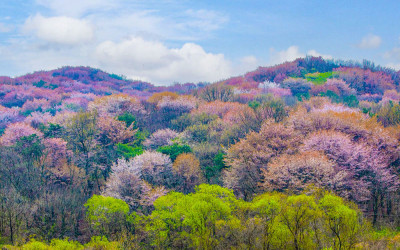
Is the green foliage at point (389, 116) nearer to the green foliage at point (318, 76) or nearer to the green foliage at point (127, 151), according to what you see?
the green foliage at point (127, 151)

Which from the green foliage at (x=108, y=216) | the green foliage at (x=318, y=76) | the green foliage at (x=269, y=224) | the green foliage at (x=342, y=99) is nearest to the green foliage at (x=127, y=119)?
the green foliage at (x=108, y=216)

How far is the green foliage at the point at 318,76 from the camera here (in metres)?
109

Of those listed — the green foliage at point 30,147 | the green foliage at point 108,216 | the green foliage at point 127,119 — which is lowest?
the green foliage at point 108,216

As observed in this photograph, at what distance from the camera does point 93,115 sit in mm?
53781

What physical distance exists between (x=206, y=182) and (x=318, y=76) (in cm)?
8808

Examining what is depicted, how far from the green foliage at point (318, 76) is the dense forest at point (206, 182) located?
1713 inches

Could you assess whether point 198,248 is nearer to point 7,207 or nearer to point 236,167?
point 236,167

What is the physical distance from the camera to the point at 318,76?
378 ft

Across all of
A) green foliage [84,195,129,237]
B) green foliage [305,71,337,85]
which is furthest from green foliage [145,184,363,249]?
green foliage [305,71,337,85]

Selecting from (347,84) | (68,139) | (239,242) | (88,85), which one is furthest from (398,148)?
(88,85)

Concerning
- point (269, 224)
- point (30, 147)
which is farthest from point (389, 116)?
point (30, 147)

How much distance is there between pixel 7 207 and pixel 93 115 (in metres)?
26.3

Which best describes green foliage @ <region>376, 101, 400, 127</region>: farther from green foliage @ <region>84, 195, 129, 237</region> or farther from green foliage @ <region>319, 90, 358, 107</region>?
green foliage @ <region>84, 195, 129, 237</region>

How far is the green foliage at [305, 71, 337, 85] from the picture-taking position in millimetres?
109100
